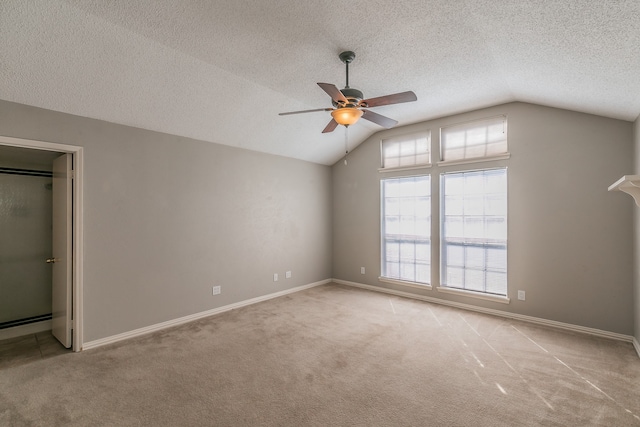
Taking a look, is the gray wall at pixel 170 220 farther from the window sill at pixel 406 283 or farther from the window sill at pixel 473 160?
the window sill at pixel 473 160

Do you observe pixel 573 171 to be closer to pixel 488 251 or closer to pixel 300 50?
pixel 488 251

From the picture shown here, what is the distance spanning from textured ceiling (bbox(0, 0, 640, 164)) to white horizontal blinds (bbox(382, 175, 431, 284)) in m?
1.62

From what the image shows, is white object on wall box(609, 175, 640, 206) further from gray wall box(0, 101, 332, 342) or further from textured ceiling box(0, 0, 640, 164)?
gray wall box(0, 101, 332, 342)

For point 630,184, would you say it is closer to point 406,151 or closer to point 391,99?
point 391,99

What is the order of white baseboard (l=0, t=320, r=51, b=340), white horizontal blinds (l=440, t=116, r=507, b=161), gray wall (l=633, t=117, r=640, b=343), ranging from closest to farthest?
gray wall (l=633, t=117, r=640, b=343), white baseboard (l=0, t=320, r=51, b=340), white horizontal blinds (l=440, t=116, r=507, b=161)

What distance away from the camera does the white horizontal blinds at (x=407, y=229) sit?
4918 millimetres

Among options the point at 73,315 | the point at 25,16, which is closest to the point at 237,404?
the point at 73,315

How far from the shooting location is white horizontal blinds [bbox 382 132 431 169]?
491 centimetres

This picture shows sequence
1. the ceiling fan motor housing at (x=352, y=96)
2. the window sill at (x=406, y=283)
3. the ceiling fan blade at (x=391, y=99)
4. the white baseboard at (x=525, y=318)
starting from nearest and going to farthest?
the ceiling fan blade at (x=391, y=99) → the ceiling fan motor housing at (x=352, y=96) → the white baseboard at (x=525, y=318) → the window sill at (x=406, y=283)

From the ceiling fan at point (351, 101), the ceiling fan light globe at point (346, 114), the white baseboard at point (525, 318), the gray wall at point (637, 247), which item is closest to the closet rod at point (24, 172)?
the ceiling fan at point (351, 101)

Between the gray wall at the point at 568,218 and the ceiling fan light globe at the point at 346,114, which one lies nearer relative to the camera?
the ceiling fan light globe at the point at 346,114

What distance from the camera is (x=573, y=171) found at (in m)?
3.59

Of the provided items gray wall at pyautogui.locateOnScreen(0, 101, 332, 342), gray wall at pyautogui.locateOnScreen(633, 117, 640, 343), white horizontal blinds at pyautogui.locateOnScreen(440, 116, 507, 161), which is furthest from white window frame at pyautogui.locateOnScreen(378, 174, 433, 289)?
gray wall at pyautogui.locateOnScreen(633, 117, 640, 343)

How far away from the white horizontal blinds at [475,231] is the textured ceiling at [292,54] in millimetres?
1200
